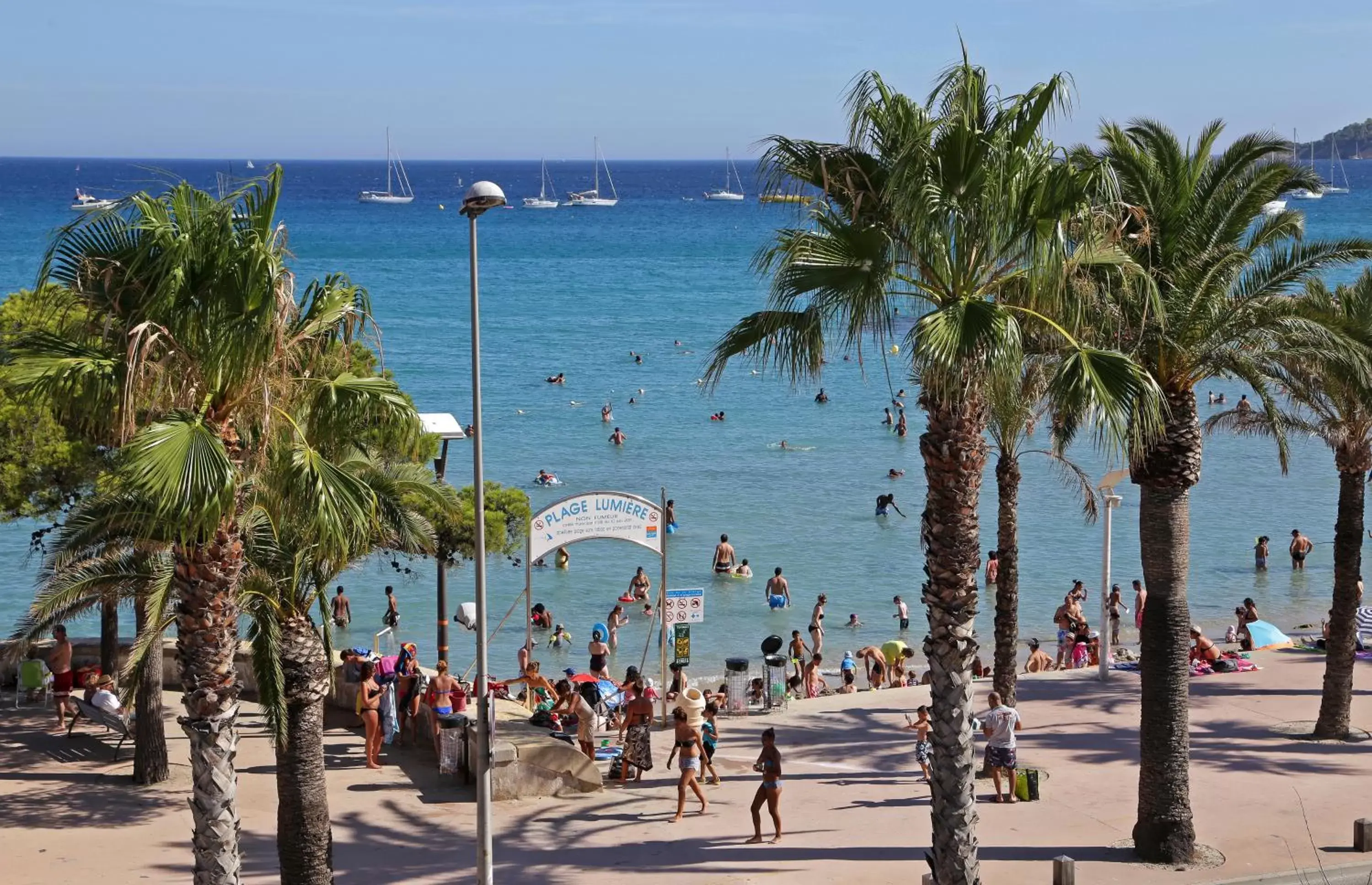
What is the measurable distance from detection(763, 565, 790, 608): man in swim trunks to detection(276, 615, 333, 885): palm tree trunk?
19.8m

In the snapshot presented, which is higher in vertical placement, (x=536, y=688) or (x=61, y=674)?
(x=61, y=674)

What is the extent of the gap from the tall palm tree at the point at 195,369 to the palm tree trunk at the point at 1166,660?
804 centimetres

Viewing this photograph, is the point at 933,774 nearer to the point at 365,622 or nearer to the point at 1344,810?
the point at 1344,810

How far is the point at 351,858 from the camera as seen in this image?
14547 millimetres

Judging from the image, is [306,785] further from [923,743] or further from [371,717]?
[923,743]

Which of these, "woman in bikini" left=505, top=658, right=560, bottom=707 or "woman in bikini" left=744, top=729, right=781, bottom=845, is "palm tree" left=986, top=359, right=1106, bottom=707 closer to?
"woman in bikini" left=744, top=729, right=781, bottom=845

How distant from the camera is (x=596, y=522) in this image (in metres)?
19.4

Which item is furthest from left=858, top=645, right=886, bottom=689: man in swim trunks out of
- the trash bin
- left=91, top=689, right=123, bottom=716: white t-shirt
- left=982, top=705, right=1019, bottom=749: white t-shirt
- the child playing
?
left=91, top=689, right=123, bottom=716: white t-shirt

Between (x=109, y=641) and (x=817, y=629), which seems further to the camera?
(x=817, y=629)

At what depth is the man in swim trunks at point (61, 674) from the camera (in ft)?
62.8

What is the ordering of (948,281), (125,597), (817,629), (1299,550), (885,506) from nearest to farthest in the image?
(948,281) < (125,597) < (817,629) < (1299,550) < (885,506)

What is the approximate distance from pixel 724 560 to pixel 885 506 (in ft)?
26.4

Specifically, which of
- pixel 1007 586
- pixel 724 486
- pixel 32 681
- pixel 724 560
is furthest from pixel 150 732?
pixel 724 486

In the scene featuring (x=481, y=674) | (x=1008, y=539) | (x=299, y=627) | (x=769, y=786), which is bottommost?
(x=769, y=786)
